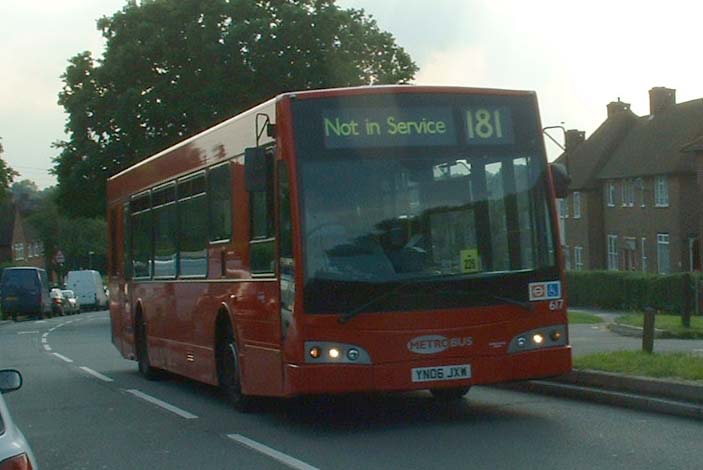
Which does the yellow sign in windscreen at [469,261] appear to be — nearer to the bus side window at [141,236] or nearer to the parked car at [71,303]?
the bus side window at [141,236]

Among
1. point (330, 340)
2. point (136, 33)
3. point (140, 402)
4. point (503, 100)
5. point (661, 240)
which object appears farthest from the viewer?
point (661, 240)

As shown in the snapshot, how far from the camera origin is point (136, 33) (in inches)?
1991

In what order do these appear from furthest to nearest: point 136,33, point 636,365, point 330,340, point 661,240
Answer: point 661,240, point 136,33, point 636,365, point 330,340

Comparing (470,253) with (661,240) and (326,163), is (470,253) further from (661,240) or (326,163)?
(661,240)

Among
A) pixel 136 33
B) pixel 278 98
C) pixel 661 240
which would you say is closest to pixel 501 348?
pixel 278 98

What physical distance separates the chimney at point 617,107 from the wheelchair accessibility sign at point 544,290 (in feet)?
216

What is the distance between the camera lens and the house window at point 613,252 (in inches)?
2736

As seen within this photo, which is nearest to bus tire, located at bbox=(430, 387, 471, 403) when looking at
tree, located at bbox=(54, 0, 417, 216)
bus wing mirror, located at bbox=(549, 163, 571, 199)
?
bus wing mirror, located at bbox=(549, 163, 571, 199)

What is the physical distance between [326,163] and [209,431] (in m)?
2.77

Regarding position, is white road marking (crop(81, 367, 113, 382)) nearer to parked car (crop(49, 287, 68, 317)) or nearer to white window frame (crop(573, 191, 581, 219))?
parked car (crop(49, 287, 68, 317))

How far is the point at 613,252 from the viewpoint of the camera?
69938 mm

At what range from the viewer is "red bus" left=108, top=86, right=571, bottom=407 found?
11.2m

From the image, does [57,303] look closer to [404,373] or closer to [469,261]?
[469,261]

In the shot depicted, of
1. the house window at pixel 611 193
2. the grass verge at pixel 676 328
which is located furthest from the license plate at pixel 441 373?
the house window at pixel 611 193
